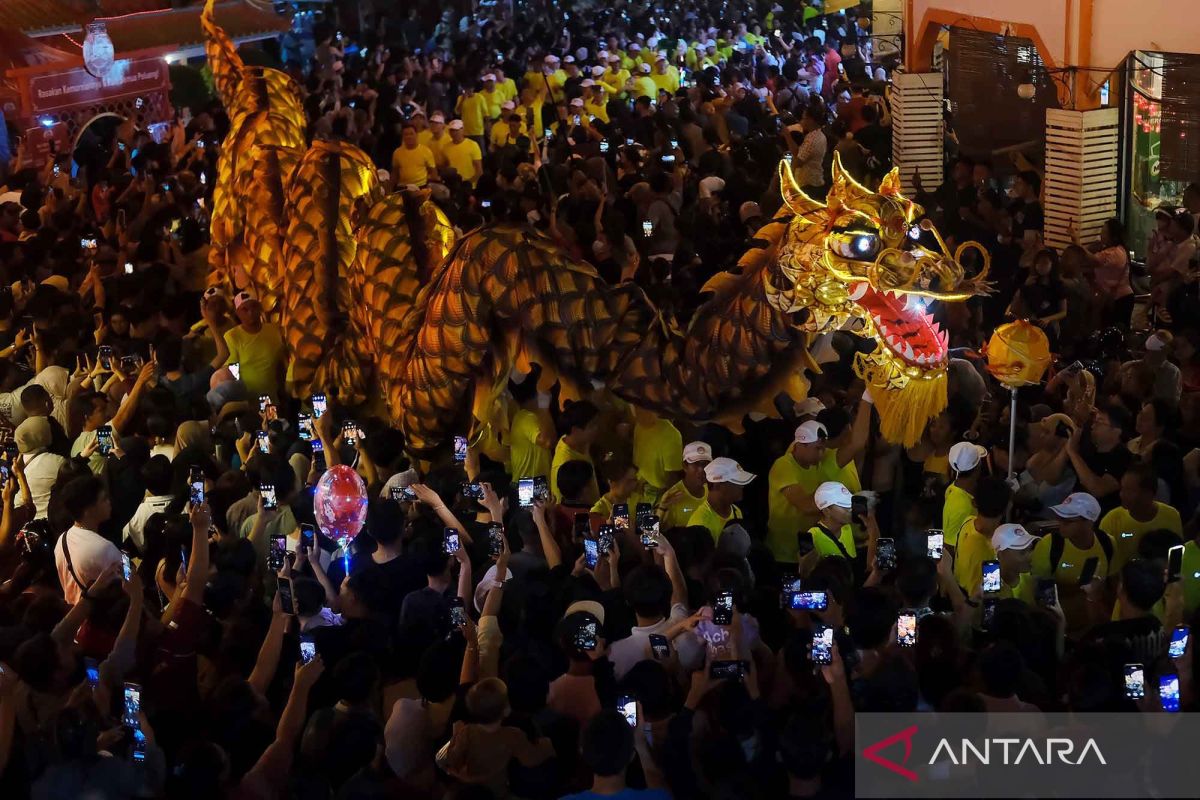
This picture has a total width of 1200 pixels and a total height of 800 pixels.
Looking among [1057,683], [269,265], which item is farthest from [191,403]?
[1057,683]

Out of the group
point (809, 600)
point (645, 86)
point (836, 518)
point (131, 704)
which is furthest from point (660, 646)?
point (645, 86)

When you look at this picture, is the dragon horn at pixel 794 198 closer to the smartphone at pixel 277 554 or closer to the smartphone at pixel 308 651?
the smartphone at pixel 277 554

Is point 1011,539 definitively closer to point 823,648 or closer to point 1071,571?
point 1071,571

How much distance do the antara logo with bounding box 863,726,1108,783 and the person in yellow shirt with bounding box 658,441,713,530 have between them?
7.25 feet

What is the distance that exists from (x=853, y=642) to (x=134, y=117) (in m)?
13.8

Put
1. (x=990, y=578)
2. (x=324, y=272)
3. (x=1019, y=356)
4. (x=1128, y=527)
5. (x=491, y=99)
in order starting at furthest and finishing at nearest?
(x=491, y=99), (x=324, y=272), (x=1019, y=356), (x=1128, y=527), (x=990, y=578)

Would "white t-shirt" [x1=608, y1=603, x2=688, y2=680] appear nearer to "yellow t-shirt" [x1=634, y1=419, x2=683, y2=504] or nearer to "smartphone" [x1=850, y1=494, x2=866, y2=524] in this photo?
"smartphone" [x1=850, y1=494, x2=866, y2=524]

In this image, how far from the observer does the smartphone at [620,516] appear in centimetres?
614

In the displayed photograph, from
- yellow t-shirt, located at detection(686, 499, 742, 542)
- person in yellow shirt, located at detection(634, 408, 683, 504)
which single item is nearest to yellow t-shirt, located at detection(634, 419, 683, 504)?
person in yellow shirt, located at detection(634, 408, 683, 504)

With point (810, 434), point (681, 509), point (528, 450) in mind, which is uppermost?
point (810, 434)

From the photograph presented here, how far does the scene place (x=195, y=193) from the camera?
13422mm

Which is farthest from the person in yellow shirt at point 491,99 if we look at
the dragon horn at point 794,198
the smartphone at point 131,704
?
the smartphone at point 131,704

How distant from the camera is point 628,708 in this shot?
4.57 metres

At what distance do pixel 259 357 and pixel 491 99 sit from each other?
958 centimetres
